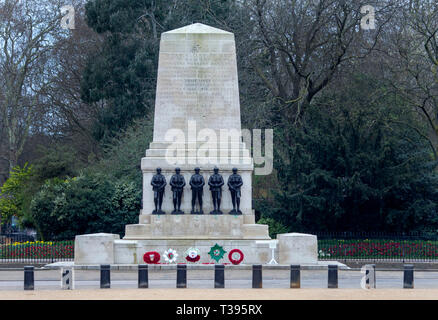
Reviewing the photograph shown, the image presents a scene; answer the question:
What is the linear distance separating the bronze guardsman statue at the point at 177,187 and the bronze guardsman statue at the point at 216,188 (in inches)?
39.1

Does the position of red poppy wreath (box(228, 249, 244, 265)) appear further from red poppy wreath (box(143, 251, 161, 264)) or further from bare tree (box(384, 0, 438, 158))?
bare tree (box(384, 0, 438, 158))

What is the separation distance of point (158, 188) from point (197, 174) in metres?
1.46

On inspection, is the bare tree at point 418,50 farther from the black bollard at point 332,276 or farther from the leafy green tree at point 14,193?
the leafy green tree at point 14,193

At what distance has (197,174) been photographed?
29.3 metres

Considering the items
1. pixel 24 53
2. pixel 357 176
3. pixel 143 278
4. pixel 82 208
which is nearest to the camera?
pixel 143 278

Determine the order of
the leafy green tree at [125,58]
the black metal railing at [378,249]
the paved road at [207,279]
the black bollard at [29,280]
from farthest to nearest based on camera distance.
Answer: the leafy green tree at [125,58], the black metal railing at [378,249], the paved road at [207,279], the black bollard at [29,280]

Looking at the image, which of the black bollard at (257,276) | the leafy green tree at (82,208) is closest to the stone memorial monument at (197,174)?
the black bollard at (257,276)

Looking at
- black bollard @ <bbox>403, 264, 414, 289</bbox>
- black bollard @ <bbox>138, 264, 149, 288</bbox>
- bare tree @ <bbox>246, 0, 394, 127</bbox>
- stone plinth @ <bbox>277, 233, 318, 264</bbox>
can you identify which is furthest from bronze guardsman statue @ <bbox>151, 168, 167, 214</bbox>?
bare tree @ <bbox>246, 0, 394, 127</bbox>

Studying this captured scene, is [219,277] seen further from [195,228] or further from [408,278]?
[195,228]

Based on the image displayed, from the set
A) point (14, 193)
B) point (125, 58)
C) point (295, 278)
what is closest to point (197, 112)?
point (295, 278)

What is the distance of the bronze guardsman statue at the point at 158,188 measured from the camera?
1147 inches

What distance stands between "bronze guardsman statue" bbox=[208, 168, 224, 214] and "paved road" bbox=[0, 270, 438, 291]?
3.36 metres

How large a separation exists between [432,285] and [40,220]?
20763mm
